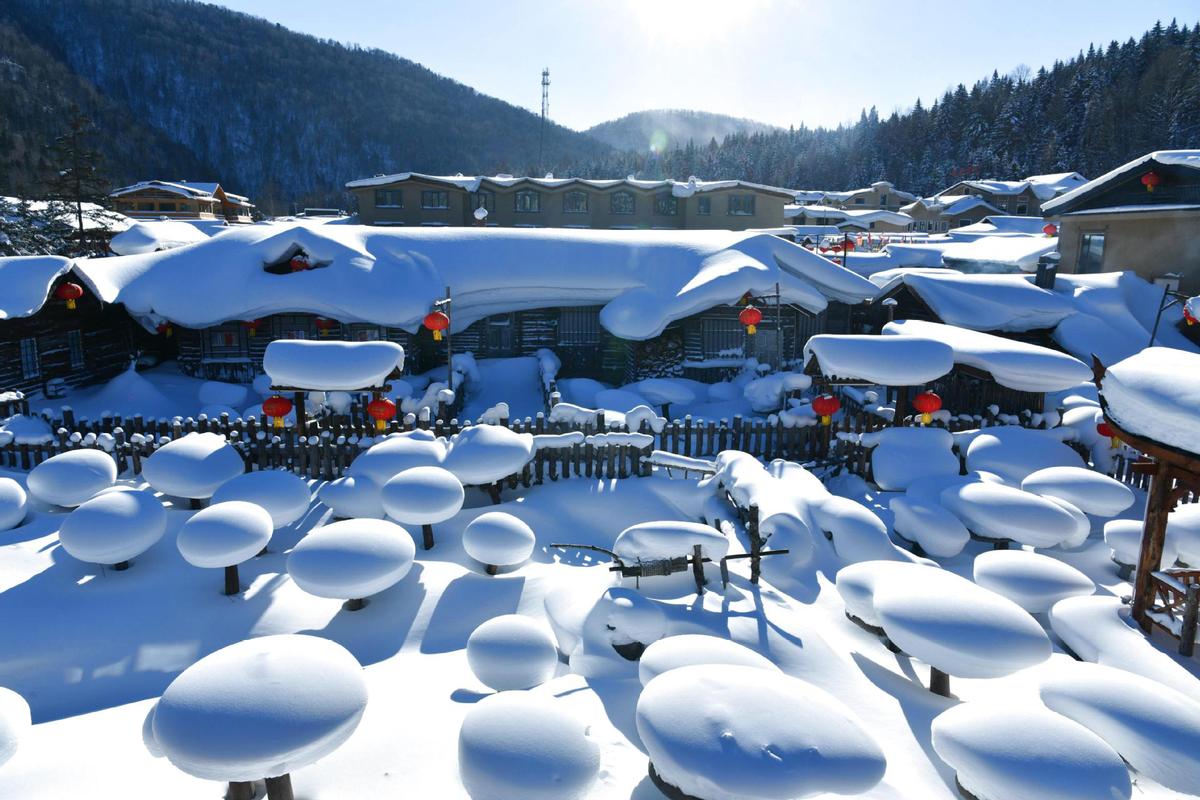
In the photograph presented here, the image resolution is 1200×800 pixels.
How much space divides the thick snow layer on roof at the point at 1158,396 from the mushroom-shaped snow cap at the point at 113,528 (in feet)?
41.6

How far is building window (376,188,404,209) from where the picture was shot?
1356 inches

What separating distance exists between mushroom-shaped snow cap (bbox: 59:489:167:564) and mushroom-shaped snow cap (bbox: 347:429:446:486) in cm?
286

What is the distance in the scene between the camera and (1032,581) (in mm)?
8203

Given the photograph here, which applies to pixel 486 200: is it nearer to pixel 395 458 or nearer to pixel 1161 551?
pixel 395 458

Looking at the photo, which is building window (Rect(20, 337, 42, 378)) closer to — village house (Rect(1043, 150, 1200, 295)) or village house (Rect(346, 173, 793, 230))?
village house (Rect(346, 173, 793, 230))

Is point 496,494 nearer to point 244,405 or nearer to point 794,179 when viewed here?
point 244,405

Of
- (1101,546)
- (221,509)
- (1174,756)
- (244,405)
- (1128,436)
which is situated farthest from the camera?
(244,405)

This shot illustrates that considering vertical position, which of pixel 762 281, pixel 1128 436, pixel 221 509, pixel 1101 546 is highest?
pixel 762 281

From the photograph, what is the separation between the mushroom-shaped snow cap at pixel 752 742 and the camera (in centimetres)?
411

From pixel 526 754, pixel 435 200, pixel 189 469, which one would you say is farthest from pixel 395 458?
pixel 435 200

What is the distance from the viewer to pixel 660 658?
584 cm

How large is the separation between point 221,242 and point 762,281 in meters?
17.4

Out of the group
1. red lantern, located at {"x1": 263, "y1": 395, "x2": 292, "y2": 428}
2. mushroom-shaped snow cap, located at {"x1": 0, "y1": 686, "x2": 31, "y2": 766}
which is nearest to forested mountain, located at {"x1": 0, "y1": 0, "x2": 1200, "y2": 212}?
red lantern, located at {"x1": 263, "y1": 395, "x2": 292, "y2": 428}

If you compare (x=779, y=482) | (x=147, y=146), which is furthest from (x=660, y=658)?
(x=147, y=146)
